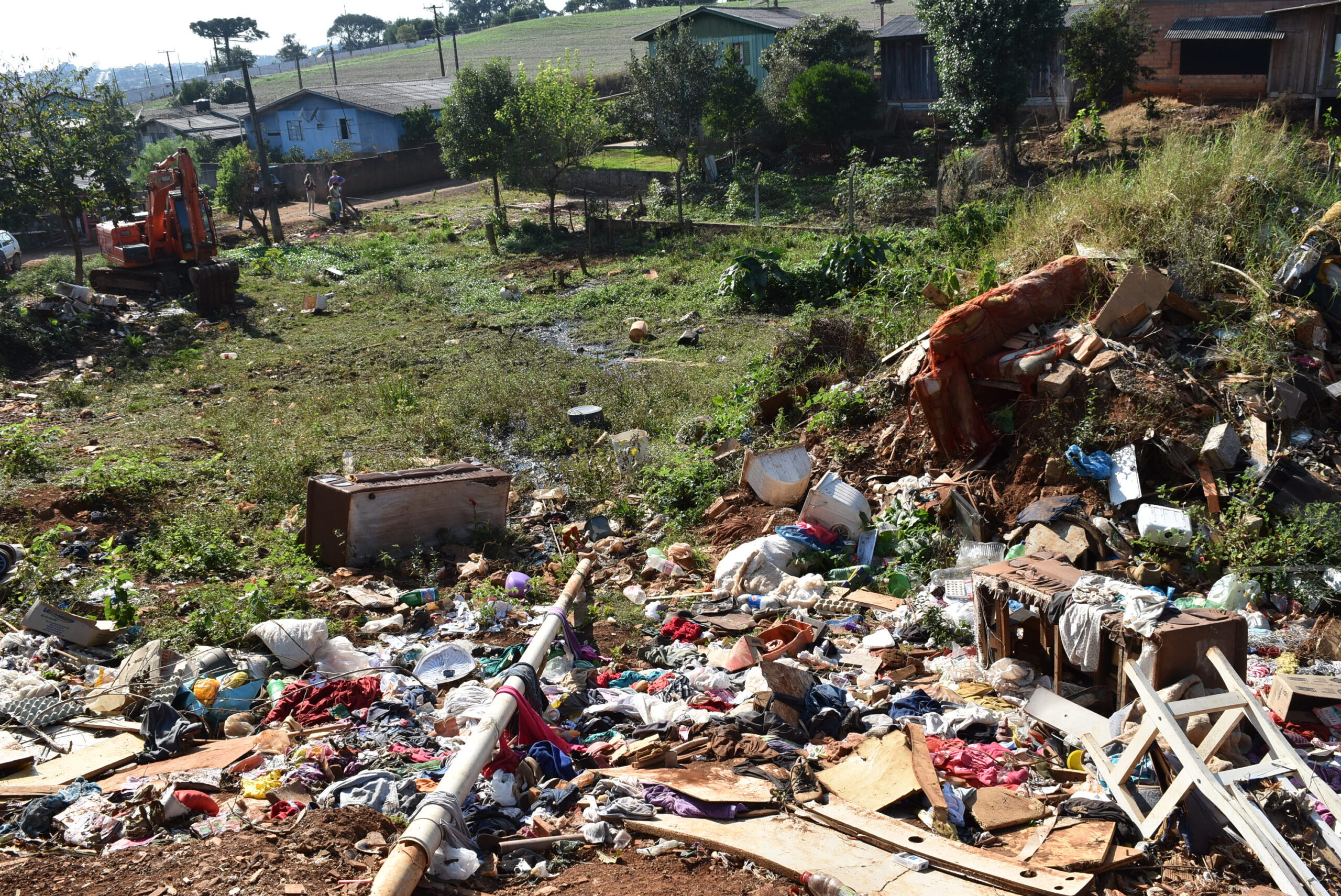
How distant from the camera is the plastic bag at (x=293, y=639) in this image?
519cm

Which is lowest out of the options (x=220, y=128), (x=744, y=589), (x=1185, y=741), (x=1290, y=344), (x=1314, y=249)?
(x=744, y=589)

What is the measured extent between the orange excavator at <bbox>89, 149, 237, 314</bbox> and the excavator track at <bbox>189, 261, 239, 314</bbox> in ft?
0.05

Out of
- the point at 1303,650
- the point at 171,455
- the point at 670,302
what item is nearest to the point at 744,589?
the point at 1303,650

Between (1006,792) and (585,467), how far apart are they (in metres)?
5.17

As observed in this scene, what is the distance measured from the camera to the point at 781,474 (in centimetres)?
720

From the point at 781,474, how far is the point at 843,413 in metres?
0.99

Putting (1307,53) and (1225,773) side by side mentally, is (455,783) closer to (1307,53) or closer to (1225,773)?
(1225,773)

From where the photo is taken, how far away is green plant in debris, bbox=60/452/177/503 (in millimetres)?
7559

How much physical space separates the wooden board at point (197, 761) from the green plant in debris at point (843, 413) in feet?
16.5

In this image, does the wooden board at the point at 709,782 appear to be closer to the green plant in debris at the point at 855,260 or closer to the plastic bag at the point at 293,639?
the plastic bag at the point at 293,639

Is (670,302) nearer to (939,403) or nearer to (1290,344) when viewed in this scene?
(939,403)

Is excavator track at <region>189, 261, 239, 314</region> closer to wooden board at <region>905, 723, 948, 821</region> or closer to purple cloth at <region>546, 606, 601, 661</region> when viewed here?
purple cloth at <region>546, 606, 601, 661</region>

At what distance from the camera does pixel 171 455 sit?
8.91 m

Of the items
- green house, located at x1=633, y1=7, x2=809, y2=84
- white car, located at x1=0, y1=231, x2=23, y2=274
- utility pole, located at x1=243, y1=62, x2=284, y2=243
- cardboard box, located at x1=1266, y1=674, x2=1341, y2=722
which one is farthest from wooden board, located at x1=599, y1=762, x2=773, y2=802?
green house, located at x1=633, y1=7, x2=809, y2=84
